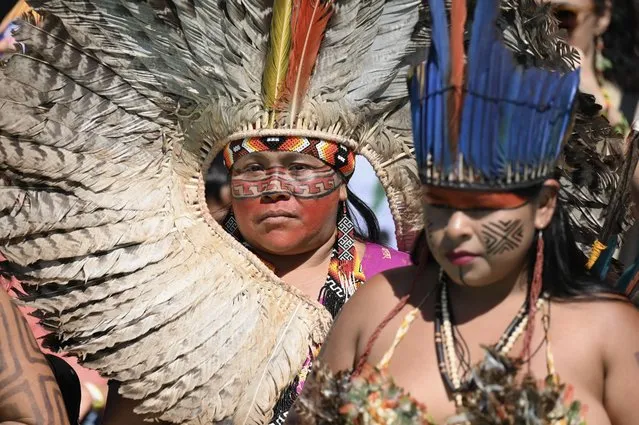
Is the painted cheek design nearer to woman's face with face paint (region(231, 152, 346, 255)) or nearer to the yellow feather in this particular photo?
A: woman's face with face paint (region(231, 152, 346, 255))

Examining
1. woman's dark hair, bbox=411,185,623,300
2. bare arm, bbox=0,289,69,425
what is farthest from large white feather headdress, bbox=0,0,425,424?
woman's dark hair, bbox=411,185,623,300

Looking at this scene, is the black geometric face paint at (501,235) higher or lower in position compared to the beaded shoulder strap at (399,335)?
higher

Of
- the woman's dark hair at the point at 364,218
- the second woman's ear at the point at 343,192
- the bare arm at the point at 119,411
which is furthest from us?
the woman's dark hair at the point at 364,218

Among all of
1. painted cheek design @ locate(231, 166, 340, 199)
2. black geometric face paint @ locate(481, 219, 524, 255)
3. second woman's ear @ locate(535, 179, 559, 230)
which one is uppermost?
second woman's ear @ locate(535, 179, 559, 230)

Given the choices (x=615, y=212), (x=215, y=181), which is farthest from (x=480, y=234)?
(x=215, y=181)

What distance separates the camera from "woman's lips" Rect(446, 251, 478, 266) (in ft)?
8.31

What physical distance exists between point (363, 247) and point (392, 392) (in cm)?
167

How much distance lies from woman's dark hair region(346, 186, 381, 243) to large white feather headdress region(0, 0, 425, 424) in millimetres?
235

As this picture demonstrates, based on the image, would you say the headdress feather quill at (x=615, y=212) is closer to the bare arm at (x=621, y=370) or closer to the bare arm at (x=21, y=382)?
the bare arm at (x=621, y=370)

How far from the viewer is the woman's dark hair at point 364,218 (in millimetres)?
4211

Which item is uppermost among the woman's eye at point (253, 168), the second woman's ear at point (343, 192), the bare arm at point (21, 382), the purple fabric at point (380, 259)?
the woman's eye at point (253, 168)

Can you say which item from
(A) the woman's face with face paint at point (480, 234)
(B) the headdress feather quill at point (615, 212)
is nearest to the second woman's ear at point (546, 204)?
(A) the woman's face with face paint at point (480, 234)

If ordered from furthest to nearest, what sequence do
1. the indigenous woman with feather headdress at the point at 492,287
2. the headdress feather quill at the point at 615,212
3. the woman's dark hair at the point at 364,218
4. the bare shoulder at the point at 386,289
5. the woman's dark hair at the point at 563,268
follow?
the woman's dark hair at the point at 364,218, the headdress feather quill at the point at 615,212, the bare shoulder at the point at 386,289, the woman's dark hair at the point at 563,268, the indigenous woman with feather headdress at the point at 492,287

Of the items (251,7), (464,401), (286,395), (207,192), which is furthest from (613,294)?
(207,192)
